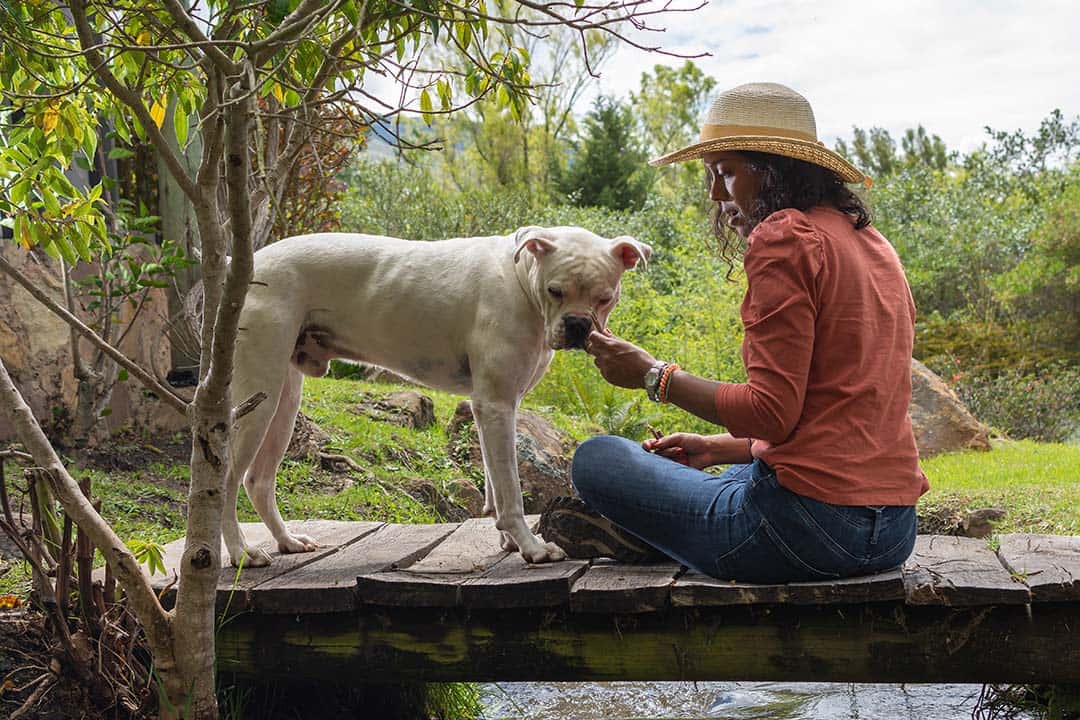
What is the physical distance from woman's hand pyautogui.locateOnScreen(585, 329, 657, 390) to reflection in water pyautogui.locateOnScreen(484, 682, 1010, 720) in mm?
2020

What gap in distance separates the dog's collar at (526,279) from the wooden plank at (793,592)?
109 cm

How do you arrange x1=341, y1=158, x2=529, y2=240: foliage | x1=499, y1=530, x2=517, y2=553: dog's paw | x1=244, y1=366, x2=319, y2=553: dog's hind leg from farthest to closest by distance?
x1=341, y1=158, x2=529, y2=240: foliage < x1=244, y1=366, x2=319, y2=553: dog's hind leg < x1=499, y1=530, x2=517, y2=553: dog's paw

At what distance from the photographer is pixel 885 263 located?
2916 millimetres

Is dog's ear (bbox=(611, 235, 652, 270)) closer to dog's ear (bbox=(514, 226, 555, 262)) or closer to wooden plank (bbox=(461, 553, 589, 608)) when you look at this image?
dog's ear (bbox=(514, 226, 555, 262))

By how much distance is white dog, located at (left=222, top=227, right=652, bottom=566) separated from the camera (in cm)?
343

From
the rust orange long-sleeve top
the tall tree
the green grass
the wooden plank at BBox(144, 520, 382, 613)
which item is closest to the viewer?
the tall tree

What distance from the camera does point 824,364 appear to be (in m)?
2.81

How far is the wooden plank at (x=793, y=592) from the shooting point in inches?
115

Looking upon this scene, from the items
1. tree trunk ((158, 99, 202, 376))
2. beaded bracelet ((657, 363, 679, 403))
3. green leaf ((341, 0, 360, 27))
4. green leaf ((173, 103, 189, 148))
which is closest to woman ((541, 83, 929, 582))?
beaded bracelet ((657, 363, 679, 403))

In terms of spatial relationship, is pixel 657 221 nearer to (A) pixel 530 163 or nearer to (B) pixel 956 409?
(B) pixel 956 409

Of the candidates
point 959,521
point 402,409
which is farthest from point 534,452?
point 959,521

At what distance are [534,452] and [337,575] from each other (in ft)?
13.8

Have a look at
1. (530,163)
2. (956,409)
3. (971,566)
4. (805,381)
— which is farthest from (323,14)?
(530,163)

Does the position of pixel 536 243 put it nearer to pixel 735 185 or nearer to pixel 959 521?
pixel 735 185
